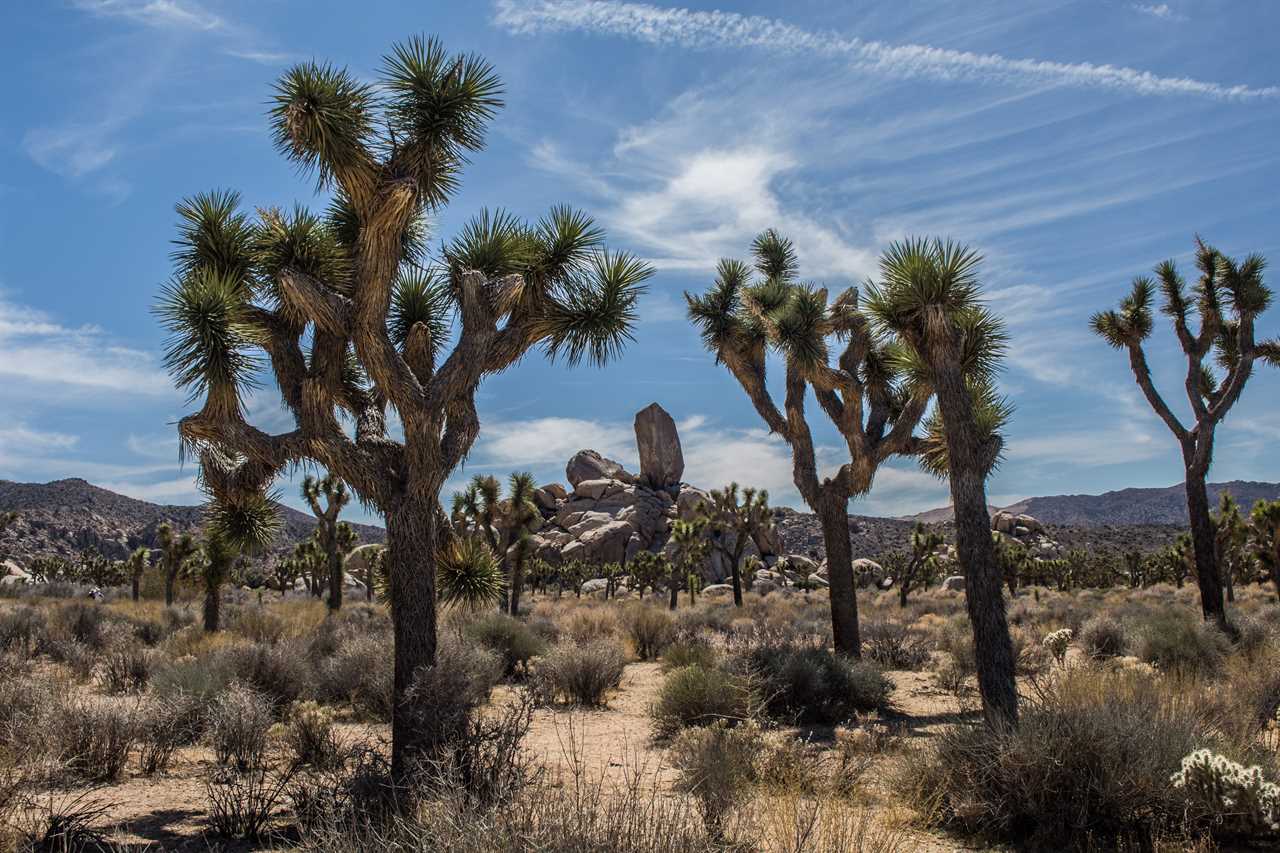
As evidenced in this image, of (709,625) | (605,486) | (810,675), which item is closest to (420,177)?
(810,675)

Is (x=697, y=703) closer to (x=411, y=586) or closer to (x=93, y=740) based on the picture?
(x=411, y=586)

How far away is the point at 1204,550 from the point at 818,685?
43.3 ft

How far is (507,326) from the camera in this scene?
9719 mm

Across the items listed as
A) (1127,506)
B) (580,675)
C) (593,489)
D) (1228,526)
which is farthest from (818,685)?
(1127,506)

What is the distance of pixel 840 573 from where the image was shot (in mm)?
14523

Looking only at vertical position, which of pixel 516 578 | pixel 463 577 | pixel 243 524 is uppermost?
pixel 243 524

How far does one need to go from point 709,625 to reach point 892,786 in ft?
53.8

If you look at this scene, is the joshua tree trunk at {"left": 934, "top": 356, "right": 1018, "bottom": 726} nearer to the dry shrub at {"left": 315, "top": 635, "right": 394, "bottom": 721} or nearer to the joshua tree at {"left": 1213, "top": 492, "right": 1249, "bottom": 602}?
the dry shrub at {"left": 315, "top": 635, "right": 394, "bottom": 721}

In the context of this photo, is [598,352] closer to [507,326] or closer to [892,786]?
[507,326]

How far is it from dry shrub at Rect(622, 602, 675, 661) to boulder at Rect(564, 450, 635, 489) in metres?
54.3

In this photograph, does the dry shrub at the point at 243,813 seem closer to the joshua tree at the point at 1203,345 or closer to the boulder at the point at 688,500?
the joshua tree at the point at 1203,345

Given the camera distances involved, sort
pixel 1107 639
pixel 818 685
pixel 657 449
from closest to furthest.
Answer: pixel 818 685 < pixel 1107 639 < pixel 657 449

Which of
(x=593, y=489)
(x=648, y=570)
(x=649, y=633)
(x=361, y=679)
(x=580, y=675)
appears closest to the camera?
(x=361, y=679)

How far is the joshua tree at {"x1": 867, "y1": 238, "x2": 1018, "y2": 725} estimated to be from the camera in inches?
352
